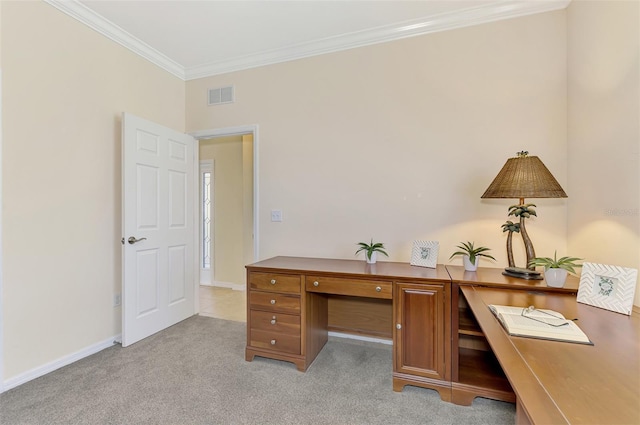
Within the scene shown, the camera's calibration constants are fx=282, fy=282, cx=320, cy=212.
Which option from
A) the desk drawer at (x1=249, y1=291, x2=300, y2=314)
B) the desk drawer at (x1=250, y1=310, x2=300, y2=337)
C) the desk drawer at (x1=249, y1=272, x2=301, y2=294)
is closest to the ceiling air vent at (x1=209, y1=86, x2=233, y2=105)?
the desk drawer at (x1=249, y1=272, x2=301, y2=294)

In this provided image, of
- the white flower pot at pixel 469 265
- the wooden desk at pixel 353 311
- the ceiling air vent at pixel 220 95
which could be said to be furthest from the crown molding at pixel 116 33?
the white flower pot at pixel 469 265

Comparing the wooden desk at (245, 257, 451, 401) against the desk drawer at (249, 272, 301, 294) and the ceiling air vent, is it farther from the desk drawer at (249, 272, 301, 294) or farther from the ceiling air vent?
the ceiling air vent

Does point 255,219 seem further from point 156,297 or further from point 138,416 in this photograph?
point 138,416

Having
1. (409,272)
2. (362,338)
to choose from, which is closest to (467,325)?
(409,272)

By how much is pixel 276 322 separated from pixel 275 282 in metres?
0.31

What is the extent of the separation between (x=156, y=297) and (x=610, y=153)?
366cm

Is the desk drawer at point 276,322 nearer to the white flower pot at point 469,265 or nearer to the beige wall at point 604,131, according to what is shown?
the white flower pot at point 469,265

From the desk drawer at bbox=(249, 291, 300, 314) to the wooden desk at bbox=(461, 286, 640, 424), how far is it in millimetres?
1281

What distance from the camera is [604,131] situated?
169 centimetres

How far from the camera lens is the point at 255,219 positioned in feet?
9.62

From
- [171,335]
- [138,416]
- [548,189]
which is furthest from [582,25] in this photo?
[171,335]

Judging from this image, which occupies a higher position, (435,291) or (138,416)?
(435,291)

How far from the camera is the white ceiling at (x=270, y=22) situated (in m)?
2.19

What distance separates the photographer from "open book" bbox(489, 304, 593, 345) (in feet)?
3.31
